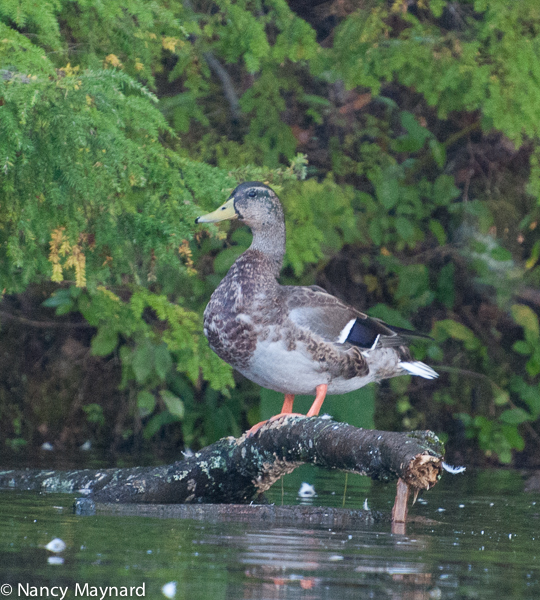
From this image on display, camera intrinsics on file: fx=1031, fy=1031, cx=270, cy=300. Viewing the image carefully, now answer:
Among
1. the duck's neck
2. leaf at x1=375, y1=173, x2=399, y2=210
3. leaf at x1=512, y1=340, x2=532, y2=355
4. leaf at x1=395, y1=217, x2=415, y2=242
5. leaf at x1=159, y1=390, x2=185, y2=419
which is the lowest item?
leaf at x1=159, y1=390, x2=185, y2=419

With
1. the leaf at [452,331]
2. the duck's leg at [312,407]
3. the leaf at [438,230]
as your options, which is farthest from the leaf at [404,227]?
the duck's leg at [312,407]

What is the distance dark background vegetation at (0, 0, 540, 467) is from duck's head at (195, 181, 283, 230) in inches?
21.7

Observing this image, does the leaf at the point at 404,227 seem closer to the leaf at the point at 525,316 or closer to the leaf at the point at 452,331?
the leaf at the point at 452,331

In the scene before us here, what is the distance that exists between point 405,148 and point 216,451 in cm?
587

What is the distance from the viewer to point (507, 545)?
4531 mm

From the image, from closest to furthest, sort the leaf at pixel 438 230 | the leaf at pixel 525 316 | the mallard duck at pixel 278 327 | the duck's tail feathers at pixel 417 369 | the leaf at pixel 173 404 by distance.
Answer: the mallard duck at pixel 278 327
the duck's tail feathers at pixel 417 369
the leaf at pixel 173 404
the leaf at pixel 525 316
the leaf at pixel 438 230

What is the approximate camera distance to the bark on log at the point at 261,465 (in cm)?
433

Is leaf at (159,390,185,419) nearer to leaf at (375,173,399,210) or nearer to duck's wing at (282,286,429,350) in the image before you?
leaf at (375,173,399,210)

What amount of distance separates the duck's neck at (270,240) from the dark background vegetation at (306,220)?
0.59 meters

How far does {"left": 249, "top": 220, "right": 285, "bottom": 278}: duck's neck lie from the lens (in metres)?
6.05

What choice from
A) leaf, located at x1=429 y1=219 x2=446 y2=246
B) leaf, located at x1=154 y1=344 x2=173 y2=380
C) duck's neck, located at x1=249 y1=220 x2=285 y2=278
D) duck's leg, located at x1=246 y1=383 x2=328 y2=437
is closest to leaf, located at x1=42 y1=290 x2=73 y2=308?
leaf, located at x1=154 y1=344 x2=173 y2=380

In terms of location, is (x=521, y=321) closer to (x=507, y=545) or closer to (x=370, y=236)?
(x=370, y=236)

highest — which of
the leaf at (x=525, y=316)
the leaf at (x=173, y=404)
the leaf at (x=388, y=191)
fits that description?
the leaf at (x=388, y=191)

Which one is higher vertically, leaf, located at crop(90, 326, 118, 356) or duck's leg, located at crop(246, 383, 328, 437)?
duck's leg, located at crop(246, 383, 328, 437)
